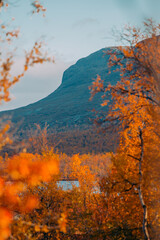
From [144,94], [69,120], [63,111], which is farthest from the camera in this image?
[63,111]

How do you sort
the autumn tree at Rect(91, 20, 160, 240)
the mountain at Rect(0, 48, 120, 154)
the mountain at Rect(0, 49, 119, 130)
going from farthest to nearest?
the mountain at Rect(0, 49, 119, 130)
the mountain at Rect(0, 48, 120, 154)
the autumn tree at Rect(91, 20, 160, 240)

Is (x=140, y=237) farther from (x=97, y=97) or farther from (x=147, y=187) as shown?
(x=97, y=97)

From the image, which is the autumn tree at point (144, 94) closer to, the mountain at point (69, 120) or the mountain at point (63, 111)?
the mountain at point (69, 120)

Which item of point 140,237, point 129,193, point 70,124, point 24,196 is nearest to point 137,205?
point 129,193

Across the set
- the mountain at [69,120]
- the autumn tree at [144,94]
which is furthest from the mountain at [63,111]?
the autumn tree at [144,94]

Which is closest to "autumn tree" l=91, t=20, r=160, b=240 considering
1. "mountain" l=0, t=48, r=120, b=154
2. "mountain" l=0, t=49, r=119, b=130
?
"mountain" l=0, t=48, r=120, b=154

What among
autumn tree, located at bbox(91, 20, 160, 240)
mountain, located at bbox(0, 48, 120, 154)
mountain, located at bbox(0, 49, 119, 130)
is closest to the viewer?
autumn tree, located at bbox(91, 20, 160, 240)

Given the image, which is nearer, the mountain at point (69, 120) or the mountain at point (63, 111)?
the mountain at point (69, 120)

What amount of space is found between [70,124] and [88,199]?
105861 mm

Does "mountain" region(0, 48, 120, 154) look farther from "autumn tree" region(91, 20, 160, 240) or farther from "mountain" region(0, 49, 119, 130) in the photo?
"autumn tree" region(91, 20, 160, 240)

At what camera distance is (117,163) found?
1001cm

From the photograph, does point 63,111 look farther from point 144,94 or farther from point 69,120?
point 144,94

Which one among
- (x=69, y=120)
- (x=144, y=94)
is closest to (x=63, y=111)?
(x=69, y=120)

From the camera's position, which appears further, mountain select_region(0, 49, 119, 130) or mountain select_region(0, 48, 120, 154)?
mountain select_region(0, 49, 119, 130)
